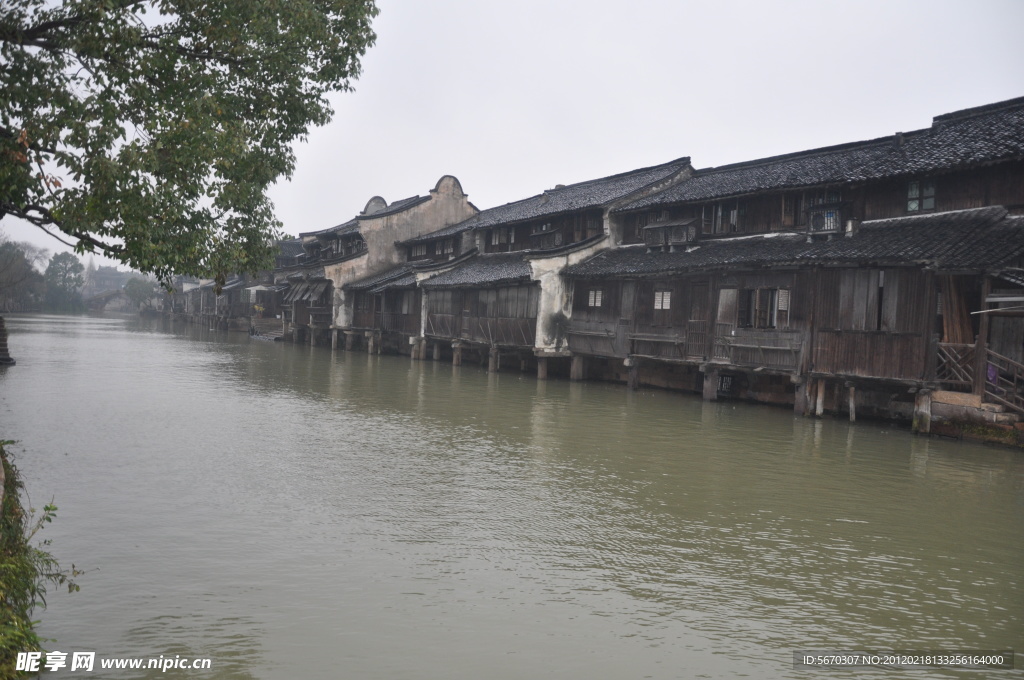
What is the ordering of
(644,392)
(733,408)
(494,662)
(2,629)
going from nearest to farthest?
(2,629), (494,662), (733,408), (644,392)

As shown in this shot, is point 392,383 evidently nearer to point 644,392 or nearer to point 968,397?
point 644,392

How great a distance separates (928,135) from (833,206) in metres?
3.24

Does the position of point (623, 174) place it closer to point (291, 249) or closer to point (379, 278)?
point (379, 278)

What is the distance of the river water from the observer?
19.5ft

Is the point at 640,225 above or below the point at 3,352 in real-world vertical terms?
Result: above

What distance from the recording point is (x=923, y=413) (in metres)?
16.8

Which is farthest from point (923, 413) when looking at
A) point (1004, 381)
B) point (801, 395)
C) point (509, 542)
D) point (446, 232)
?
point (446, 232)

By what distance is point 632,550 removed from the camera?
838cm

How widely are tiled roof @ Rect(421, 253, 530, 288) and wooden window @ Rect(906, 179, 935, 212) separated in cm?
1348

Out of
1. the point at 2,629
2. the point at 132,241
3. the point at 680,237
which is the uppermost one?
the point at 680,237

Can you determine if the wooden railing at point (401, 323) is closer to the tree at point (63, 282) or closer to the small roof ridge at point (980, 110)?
the small roof ridge at point (980, 110)

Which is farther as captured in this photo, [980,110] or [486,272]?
[486,272]

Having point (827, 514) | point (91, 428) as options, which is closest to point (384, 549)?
point (827, 514)

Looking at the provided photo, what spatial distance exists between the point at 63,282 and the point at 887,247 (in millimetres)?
105750
